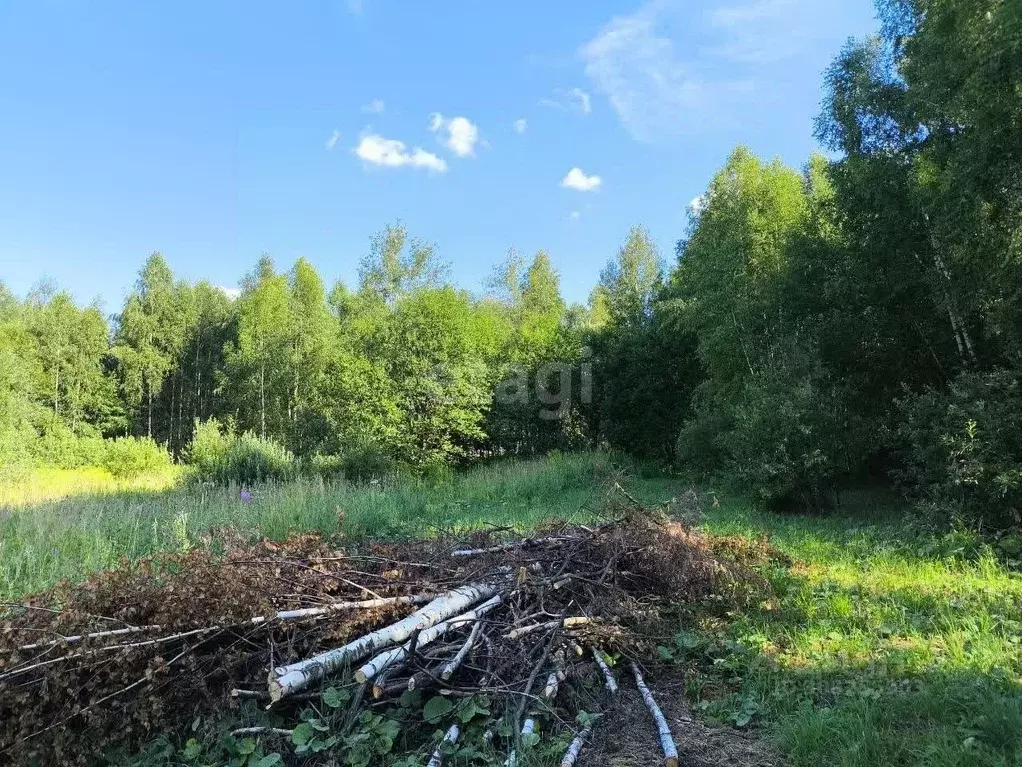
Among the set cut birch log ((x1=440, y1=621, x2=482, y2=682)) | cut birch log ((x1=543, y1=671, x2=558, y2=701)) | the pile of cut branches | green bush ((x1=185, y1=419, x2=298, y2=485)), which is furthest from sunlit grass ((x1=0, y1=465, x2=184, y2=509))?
cut birch log ((x1=543, y1=671, x2=558, y2=701))

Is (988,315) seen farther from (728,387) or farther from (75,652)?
(75,652)

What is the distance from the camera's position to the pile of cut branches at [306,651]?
270 centimetres

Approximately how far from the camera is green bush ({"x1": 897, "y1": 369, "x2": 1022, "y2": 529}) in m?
6.64

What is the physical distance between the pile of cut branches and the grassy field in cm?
60

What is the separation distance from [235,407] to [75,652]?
3053 cm

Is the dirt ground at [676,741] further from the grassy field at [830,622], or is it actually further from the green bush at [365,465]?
the green bush at [365,465]

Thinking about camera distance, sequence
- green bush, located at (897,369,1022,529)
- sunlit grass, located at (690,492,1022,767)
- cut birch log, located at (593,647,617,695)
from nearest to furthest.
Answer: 1. sunlit grass, located at (690,492,1022,767)
2. cut birch log, located at (593,647,617,695)
3. green bush, located at (897,369,1022,529)

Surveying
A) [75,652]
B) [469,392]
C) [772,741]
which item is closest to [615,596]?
[772,741]

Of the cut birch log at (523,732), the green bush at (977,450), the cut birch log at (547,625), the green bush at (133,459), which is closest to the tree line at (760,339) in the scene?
the green bush at (977,450)

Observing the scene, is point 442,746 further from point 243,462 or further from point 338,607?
point 243,462

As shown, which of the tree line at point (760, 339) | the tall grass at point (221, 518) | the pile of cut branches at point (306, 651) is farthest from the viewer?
the tree line at point (760, 339)

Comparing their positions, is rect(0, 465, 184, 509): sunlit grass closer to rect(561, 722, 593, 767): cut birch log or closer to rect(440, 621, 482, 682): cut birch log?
rect(440, 621, 482, 682): cut birch log

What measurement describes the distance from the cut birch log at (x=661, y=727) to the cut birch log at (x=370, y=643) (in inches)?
44.1

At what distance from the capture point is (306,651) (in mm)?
3254
